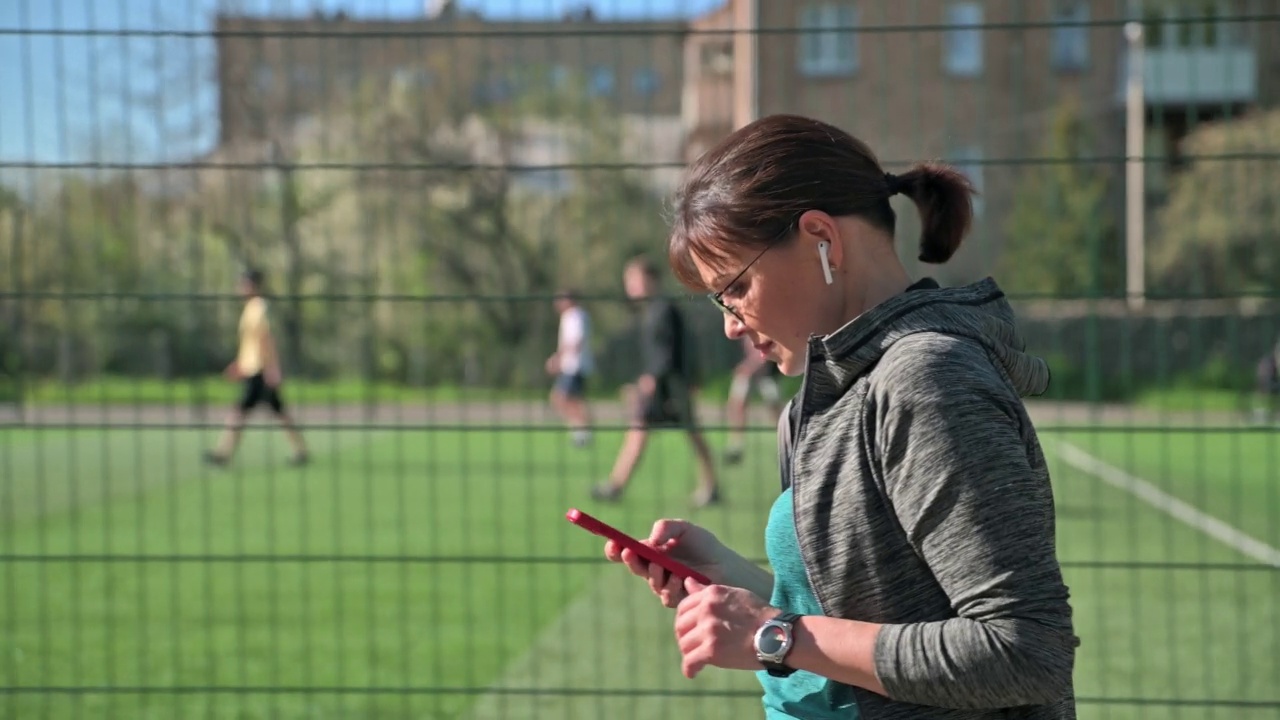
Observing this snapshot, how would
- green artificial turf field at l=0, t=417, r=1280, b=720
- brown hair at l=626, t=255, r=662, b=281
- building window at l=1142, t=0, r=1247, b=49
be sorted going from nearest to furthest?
building window at l=1142, t=0, r=1247, b=49
green artificial turf field at l=0, t=417, r=1280, b=720
brown hair at l=626, t=255, r=662, b=281

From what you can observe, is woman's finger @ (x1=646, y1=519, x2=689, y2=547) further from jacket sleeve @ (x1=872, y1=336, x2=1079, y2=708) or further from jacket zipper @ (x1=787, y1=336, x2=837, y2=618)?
jacket sleeve @ (x1=872, y1=336, x2=1079, y2=708)

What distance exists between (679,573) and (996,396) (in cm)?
49

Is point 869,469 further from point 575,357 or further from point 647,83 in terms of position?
point 575,357

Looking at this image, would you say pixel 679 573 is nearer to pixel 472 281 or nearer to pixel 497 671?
pixel 472 281

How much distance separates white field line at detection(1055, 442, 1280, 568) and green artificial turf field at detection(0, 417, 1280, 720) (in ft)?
0.37

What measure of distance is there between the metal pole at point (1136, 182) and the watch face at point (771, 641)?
2.59 meters

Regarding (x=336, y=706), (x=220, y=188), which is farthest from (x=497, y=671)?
(x=220, y=188)

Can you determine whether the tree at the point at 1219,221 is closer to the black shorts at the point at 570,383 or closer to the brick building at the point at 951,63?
the brick building at the point at 951,63

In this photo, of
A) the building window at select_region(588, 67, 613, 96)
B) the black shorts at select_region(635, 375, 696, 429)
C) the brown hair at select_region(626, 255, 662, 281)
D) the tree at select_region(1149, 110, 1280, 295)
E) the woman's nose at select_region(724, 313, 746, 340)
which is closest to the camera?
the woman's nose at select_region(724, 313, 746, 340)

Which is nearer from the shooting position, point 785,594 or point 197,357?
point 785,594

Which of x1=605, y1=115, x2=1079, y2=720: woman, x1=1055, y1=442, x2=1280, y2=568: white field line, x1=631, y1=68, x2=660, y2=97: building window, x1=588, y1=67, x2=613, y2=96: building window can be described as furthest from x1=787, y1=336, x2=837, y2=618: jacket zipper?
x1=1055, y1=442, x2=1280, y2=568: white field line

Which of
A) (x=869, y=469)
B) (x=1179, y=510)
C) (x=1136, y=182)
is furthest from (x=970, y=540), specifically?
(x=1179, y=510)

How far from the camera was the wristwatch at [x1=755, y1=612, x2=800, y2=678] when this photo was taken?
1.70m

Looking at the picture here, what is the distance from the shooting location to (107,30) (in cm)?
426
